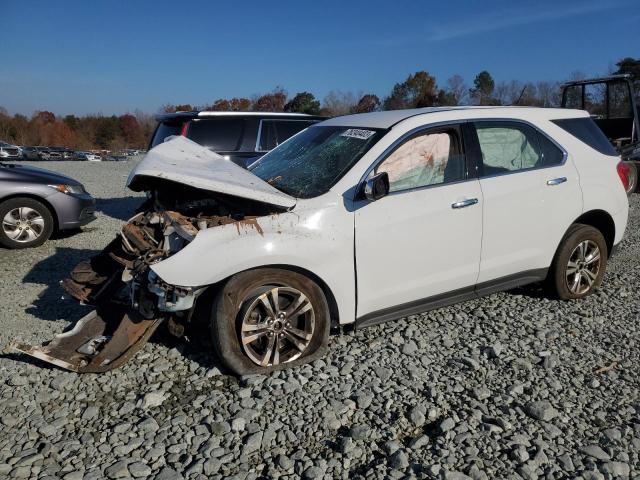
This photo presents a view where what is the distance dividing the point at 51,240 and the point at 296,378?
6147 mm

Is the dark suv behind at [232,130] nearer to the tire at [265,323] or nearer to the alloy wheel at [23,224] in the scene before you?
the alloy wheel at [23,224]

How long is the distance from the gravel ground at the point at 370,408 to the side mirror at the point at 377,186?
1.21 meters

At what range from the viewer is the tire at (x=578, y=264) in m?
4.65

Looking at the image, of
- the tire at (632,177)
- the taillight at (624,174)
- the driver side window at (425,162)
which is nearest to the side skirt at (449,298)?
the driver side window at (425,162)

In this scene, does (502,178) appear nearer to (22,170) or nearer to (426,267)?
(426,267)

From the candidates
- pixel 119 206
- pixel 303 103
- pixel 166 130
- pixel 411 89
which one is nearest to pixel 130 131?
pixel 303 103

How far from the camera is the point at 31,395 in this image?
3410 mm

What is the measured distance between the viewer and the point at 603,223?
4.95 metres

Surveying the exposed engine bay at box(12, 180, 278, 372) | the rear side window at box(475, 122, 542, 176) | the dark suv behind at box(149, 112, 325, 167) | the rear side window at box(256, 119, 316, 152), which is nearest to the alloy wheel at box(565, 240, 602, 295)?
the rear side window at box(475, 122, 542, 176)

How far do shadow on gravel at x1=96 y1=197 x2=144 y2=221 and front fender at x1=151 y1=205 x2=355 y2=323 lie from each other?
7.26m

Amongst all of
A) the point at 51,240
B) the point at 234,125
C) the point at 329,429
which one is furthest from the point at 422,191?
the point at 51,240

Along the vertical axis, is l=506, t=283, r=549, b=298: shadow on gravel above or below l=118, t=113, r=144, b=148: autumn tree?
below

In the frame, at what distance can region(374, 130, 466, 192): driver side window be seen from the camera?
3908 mm

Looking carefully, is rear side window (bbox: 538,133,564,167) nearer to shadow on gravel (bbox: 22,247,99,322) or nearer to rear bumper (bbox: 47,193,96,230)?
shadow on gravel (bbox: 22,247,99,322)
